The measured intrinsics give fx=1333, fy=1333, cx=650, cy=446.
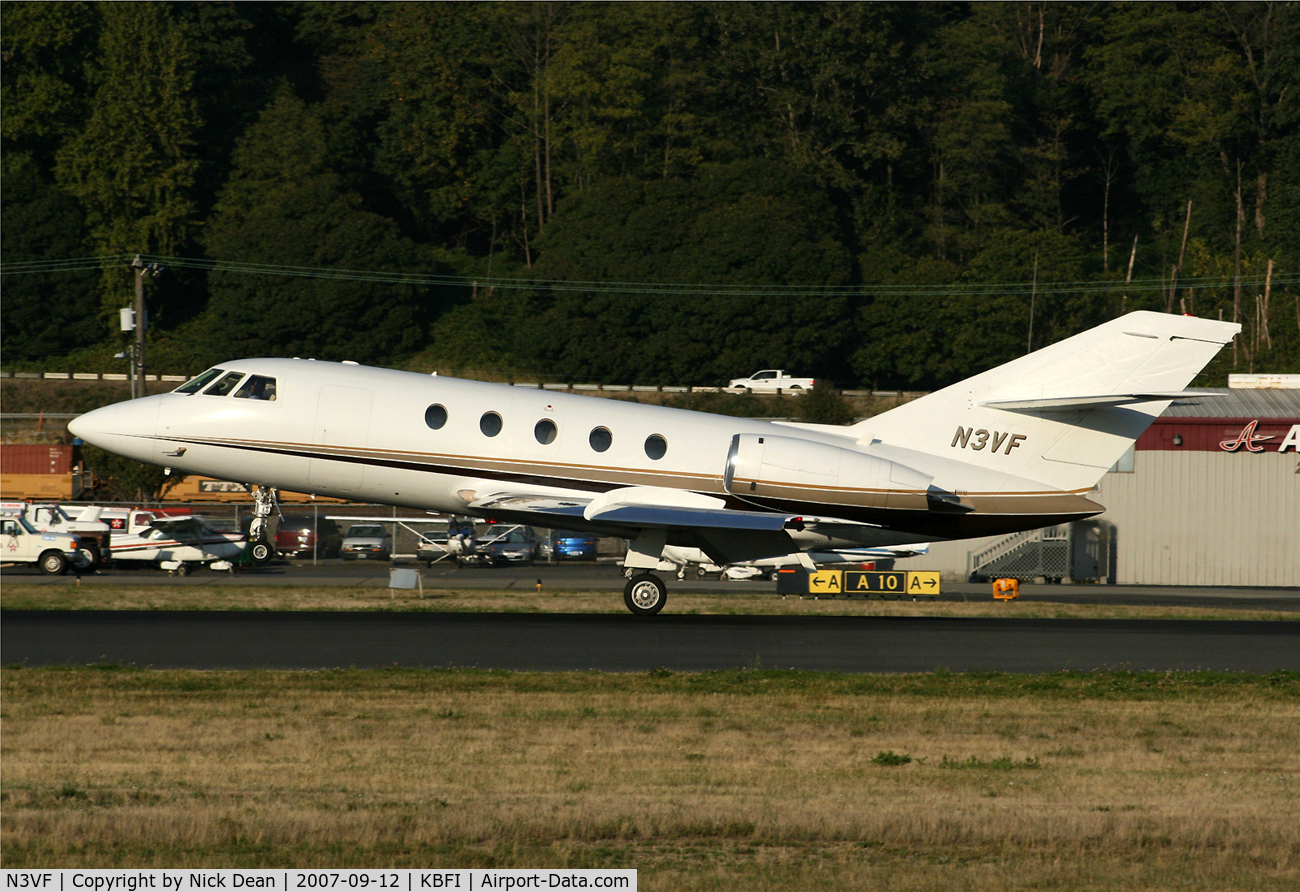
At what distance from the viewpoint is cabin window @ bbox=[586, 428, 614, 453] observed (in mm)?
21266

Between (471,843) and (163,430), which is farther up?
(163,430)

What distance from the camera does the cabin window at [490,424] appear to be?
21156mm

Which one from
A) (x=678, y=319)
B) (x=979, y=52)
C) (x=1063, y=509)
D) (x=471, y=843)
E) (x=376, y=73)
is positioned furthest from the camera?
(x=376, y=73)

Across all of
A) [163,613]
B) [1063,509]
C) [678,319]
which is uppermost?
[678,319]

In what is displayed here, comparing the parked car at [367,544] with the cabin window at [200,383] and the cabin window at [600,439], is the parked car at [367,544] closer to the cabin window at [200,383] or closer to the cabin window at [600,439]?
the cabin window at [200,383]

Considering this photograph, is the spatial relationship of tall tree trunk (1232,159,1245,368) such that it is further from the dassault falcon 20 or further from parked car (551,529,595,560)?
the dassault falcon 20

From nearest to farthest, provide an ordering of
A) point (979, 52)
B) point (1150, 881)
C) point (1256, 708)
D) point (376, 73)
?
point (1150, 881), point (1256, 708), point (979, 52), point (376, 73)

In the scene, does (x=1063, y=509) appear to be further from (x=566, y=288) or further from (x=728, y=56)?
(x=728, y=56)

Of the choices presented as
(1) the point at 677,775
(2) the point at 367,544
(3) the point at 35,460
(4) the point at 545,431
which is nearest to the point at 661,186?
(3) the point at 35,460

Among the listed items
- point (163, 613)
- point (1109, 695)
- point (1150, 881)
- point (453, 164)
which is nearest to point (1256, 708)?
point (1109, 695)

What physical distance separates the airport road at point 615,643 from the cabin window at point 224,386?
3603 mm

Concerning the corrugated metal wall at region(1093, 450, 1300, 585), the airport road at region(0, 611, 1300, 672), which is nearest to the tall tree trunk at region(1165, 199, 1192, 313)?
the corrugated metal wall at region(1093, 450, 1300, 585)

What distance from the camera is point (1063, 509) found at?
21672mm

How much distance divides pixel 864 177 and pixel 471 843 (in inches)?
3452
